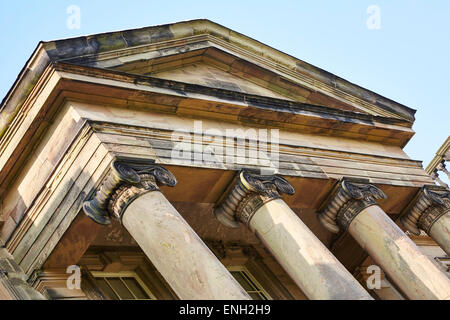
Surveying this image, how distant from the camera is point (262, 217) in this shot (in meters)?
15.1

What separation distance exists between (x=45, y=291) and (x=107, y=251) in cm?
262

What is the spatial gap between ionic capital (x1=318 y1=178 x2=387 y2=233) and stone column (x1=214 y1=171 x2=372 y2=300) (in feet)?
6.08

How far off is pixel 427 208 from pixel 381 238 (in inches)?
118

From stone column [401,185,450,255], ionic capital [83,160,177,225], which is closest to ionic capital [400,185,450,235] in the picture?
stone column [401,185,450,255]

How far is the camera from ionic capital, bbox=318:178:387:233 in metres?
16.8

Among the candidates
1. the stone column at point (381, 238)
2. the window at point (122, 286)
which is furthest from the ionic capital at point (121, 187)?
the stone column at point (381, 238)

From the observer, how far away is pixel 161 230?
12.8 metres

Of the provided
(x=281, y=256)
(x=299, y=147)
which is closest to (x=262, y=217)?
(x=281, y=256)

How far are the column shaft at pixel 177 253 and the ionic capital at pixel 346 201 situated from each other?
529cm

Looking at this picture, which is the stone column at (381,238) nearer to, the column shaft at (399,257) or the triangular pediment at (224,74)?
the column shaft at (399,257)

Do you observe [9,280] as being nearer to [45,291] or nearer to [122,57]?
[45,291]

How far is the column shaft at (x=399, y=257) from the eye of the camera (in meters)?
14.9

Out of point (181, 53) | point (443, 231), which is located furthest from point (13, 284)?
point (443, 231)

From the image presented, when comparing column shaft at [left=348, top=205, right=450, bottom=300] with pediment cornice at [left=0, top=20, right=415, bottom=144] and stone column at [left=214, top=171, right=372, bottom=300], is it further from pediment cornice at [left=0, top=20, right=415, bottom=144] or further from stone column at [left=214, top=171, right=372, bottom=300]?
pediment cornice at [left=0, top=20, right=415, bottom=144]
